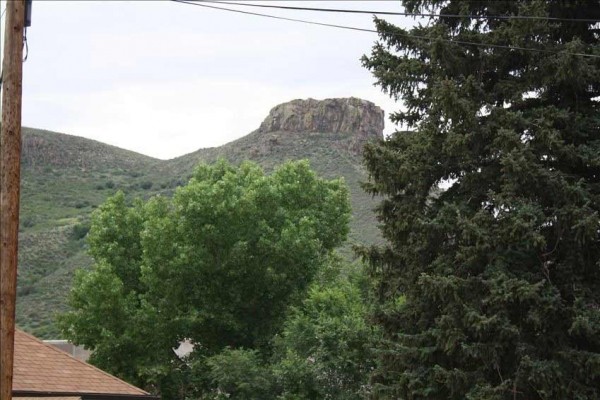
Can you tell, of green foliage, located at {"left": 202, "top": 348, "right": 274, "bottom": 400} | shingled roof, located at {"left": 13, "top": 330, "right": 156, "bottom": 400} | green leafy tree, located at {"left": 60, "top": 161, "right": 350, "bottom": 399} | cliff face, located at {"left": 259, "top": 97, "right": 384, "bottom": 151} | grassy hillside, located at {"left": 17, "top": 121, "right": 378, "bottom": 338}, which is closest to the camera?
shingled roof, located at {"left": 13, "top": 330, "right": 156, "bottom": 400}

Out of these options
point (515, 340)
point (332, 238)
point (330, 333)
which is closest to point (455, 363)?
point (515, 340)

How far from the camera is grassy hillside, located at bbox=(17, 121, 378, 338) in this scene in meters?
61.2

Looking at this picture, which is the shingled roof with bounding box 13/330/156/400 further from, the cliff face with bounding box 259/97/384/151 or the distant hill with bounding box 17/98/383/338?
the cliff face with bounding box 259/97/384/151

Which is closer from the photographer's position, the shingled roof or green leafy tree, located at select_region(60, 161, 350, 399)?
the shingled roof

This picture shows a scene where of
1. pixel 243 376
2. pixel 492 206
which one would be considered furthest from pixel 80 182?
pixel 492 206

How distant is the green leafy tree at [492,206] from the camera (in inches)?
Result: 661

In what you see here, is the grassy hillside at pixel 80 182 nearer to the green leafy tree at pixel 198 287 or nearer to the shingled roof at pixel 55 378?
the green leafy tree at pixel 198 287

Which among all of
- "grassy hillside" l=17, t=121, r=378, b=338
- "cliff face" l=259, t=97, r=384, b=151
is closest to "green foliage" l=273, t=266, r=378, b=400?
"grassy hillside" l=17, t=121, r=378, b=338

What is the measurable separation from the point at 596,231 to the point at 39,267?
179 ft

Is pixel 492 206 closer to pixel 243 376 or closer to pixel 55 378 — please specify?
pixel 55 378

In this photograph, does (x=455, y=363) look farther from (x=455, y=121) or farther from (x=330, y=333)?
(x=330, y=333)

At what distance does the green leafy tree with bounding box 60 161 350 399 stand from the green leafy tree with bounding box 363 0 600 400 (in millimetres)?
17988

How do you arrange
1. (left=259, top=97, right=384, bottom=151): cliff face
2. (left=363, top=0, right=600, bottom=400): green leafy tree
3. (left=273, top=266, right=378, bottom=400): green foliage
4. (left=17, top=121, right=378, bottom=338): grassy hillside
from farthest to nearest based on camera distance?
(left=259, top=97, right=384, bottom=151): cliff face < (left=17, top=121, right=378, bottom=338): grassy hillside < (left=273, top=266, right=378, bottom=400): green foliage < (left=363, top=0, right=600, bottom=400): green leafy tree

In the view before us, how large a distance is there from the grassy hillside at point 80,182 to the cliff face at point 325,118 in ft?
4.91
